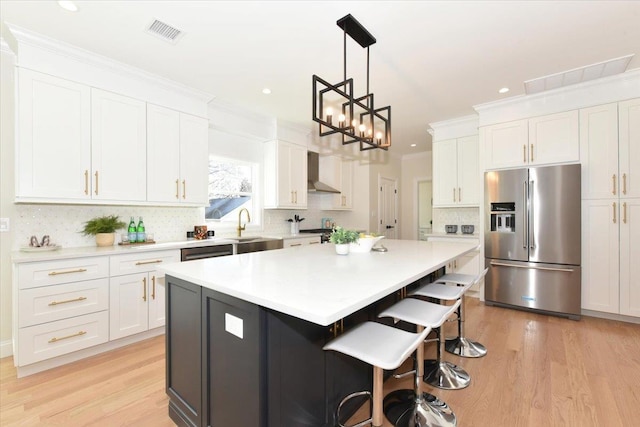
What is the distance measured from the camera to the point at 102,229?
2.92 m

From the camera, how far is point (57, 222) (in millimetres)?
2777

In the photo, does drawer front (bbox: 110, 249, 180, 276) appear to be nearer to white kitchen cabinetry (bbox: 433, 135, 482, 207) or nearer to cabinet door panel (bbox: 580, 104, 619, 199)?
white kitchen cabinetry (bbox: 433, 135, 482, 207)

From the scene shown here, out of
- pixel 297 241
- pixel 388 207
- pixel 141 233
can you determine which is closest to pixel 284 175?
pixel 297 241

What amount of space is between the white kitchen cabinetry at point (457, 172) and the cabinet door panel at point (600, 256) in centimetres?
128

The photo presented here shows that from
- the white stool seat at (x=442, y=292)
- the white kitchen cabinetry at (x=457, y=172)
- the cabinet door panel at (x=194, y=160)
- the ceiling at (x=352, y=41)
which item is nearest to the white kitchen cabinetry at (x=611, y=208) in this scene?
the ceiling at (x=352, y=41)

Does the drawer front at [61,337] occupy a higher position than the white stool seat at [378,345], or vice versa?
the white stool seat at [378,345]

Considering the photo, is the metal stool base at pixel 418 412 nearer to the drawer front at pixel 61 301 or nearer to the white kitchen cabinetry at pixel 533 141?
the drawer front at pixel 61 301

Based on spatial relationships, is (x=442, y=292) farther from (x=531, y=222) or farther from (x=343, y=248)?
(x=531, y=222)

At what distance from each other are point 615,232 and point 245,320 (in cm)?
411

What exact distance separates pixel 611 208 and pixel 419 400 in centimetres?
331

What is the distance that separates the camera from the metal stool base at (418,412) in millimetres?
1632

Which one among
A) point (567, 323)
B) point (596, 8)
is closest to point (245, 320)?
point (596, 8)

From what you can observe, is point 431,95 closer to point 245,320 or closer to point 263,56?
point 263,56

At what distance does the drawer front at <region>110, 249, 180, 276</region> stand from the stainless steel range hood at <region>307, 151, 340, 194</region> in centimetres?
258
